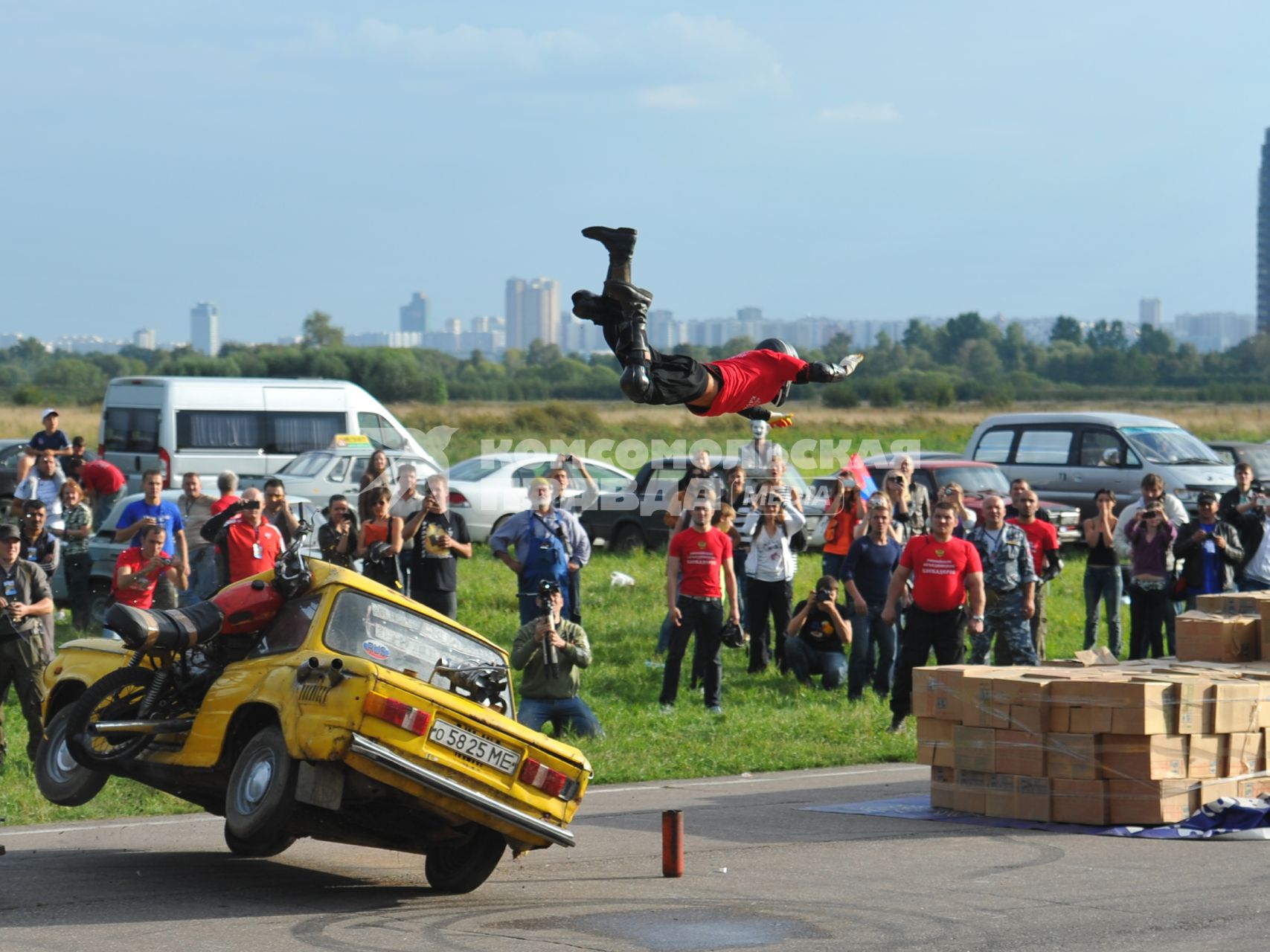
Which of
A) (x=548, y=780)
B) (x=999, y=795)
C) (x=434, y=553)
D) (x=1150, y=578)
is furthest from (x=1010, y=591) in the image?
(x=548, y=780)

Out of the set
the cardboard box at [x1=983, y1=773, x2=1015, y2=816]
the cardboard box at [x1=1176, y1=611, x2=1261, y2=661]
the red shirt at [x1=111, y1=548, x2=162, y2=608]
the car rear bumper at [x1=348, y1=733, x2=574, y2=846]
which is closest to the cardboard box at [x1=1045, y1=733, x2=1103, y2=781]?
the cardboard box at [x1=983, y1=773, x2=1015, y2=816]

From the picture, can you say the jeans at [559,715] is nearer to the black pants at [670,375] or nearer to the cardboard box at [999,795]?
the cardboard box at [999,795]

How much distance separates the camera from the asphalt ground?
27.7 ft

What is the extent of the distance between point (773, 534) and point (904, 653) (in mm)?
2568

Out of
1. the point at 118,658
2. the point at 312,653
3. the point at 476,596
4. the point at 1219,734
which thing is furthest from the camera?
the point at 476,596

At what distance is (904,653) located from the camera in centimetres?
1531

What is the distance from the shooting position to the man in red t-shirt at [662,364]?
27.9 feet

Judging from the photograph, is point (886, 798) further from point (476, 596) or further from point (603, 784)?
point (476, 596)

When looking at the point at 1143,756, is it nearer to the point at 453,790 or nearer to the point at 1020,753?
the point at 1020,753

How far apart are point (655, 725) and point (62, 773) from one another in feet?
21.8

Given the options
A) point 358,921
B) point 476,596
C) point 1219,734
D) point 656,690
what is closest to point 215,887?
point 358,921

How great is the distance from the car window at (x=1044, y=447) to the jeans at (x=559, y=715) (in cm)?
1520

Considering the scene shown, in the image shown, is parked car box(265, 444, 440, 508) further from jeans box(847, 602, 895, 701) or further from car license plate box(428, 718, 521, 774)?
car license plate box(428, 718, 521, 774)

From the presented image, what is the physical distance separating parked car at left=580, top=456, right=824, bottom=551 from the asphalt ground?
13.1 metres
